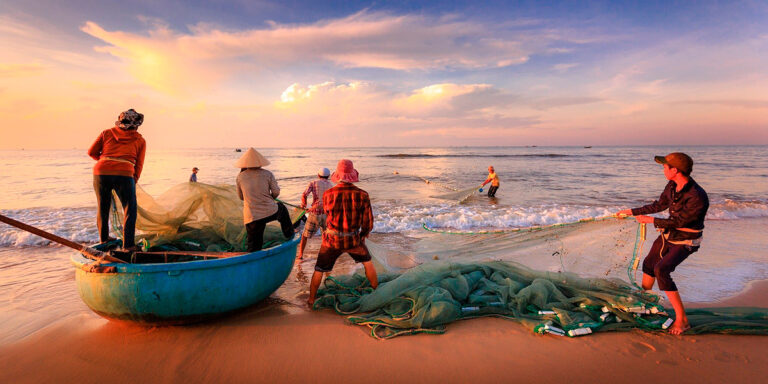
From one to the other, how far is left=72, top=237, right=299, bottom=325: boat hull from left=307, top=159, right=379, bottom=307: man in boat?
720 mm

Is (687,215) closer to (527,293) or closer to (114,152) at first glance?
(527,293)

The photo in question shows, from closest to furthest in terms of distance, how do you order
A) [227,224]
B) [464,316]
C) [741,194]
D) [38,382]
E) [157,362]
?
[38,382] < [157,362] < [464,316] < [227,224] < [741,194]

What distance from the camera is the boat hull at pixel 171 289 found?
3.18 m

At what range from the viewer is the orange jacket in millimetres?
3828

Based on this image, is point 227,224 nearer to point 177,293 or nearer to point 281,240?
point 281,240

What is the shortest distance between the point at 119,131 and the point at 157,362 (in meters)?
2.40

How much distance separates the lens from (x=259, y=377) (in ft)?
9.49

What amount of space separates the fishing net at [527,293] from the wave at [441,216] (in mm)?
4256

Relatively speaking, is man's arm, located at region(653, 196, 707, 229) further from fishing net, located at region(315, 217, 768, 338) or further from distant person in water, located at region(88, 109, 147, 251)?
distant person in water, located at region(88, 109, 147, 251)

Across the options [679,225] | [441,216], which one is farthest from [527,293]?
[441,216]

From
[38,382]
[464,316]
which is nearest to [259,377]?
[38,382]

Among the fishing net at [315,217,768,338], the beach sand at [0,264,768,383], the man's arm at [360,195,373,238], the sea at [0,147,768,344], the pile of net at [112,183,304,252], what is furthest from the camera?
the sea at [0,147,768,344]

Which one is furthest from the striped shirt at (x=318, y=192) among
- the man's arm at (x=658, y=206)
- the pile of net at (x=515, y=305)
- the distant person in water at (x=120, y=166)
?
the man's arm at (x=658, y=206)

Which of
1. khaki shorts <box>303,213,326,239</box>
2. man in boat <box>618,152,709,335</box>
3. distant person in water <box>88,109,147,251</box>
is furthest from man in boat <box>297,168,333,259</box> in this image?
man in boat <box>618,152,709,335</box>
